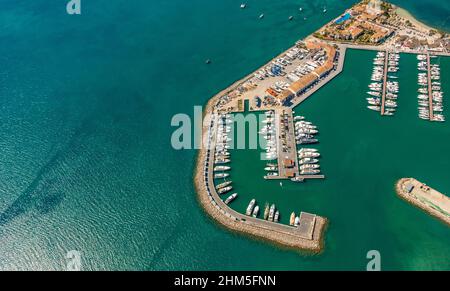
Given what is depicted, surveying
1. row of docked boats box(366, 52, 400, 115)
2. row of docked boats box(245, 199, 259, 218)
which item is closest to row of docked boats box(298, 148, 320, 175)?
row of docked boats box(245, 199, 259, 218)

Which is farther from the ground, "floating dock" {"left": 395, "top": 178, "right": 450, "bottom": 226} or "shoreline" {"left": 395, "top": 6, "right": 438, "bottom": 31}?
"shoreline" {"left": 395, "top": 6, "right": 438, "bottom": 31}

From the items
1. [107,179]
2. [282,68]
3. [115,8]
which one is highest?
[115,8]

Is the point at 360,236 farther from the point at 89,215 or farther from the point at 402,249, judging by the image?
the point at 89,215

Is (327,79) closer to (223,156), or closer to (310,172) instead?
(310,172)

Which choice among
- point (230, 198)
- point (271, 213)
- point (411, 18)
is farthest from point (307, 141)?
point (411, 18)

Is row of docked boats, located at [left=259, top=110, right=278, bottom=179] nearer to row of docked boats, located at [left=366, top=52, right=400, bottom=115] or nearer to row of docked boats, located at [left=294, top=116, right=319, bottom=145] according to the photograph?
row of docked boats, located at [left=294, top=116, right=319, bottom=145]
